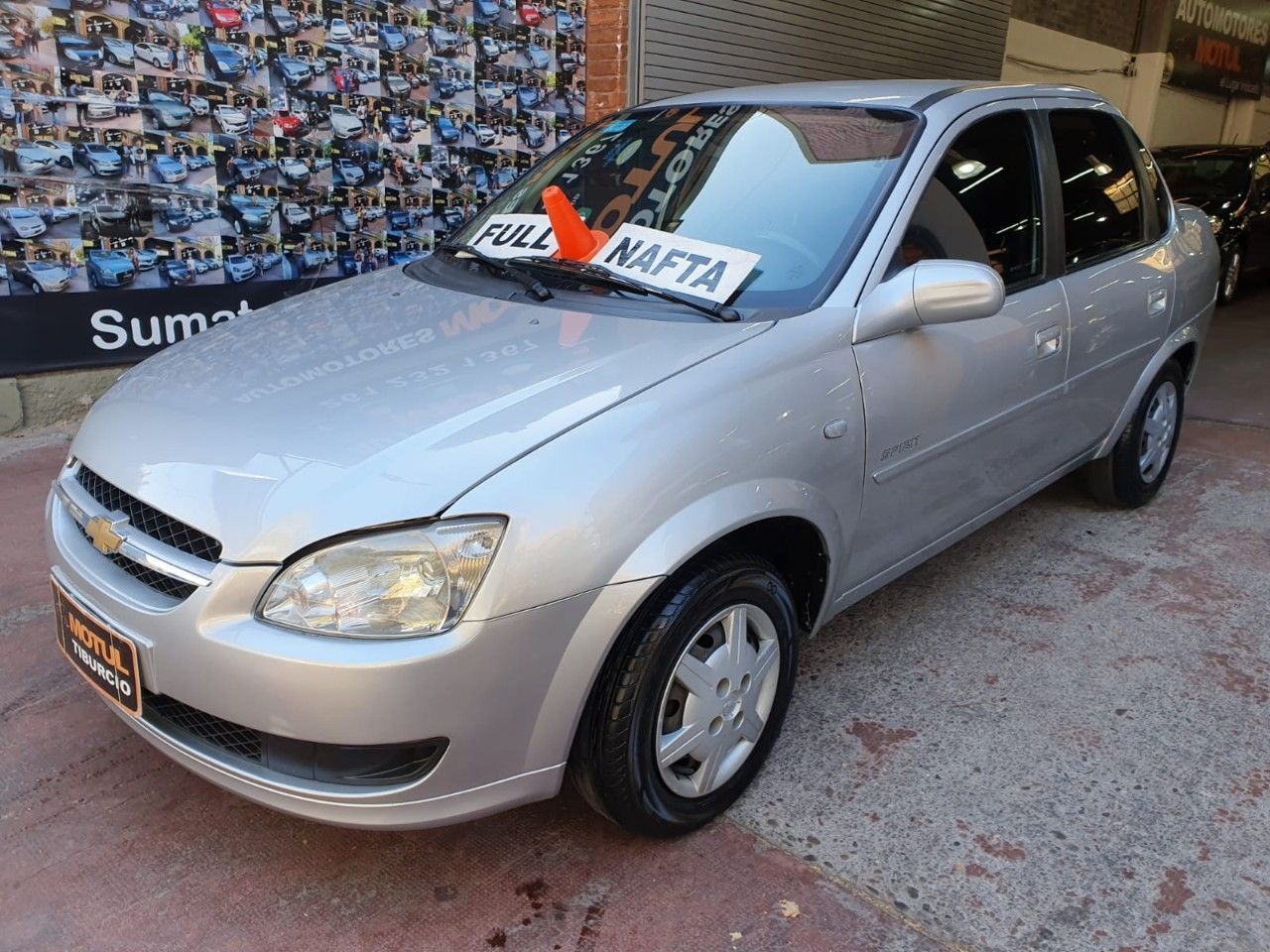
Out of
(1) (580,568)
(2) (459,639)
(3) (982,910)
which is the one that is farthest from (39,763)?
(3) (982,910)

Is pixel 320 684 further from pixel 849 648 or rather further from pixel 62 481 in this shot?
pixel 849 648

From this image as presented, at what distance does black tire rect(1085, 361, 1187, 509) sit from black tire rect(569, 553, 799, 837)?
261 cm

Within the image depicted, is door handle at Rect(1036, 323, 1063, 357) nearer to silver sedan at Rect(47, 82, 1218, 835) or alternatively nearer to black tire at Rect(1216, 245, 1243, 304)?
silver sedan at Rect(47, 82, 1218, 835)

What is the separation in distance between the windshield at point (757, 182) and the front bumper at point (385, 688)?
1103 mm

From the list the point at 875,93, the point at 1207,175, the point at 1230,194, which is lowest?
the point at 1230,194

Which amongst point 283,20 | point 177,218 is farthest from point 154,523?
point 283,20

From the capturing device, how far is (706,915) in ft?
7.14

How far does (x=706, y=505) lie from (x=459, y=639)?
0.60m

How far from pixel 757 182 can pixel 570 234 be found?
0.57m

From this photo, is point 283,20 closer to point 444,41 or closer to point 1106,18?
point 444,41

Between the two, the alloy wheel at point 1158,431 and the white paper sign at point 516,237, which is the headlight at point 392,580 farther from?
the alloy wheel at point 1158,431

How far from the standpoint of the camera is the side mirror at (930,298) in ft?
8.30

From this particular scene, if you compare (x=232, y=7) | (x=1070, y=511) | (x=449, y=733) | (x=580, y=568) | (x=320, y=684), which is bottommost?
(x=1070, y=511)

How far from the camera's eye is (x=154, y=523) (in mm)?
2094
